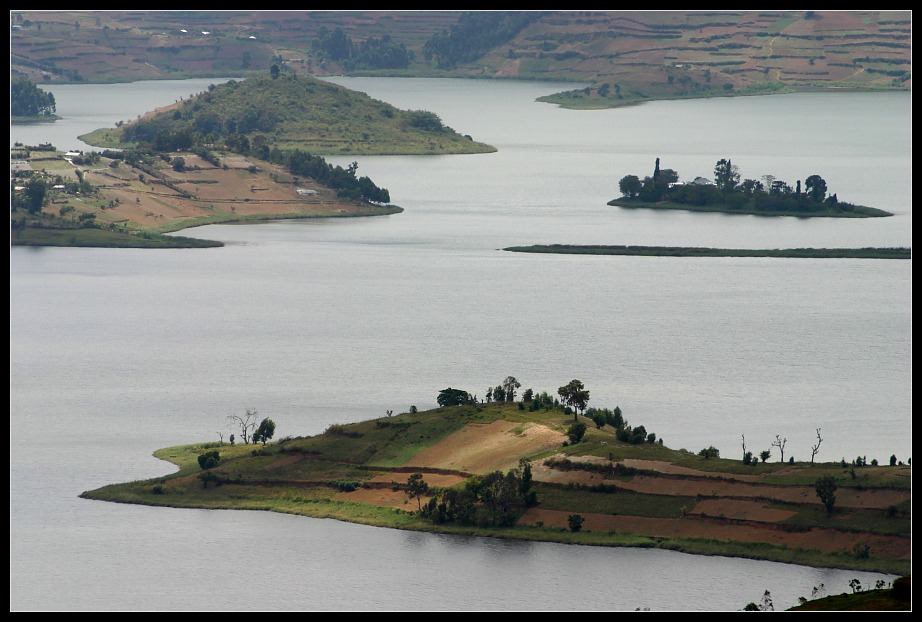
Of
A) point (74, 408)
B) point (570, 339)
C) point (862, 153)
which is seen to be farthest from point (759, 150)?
point (74, 408)

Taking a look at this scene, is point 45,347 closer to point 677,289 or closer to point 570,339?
point 570,339

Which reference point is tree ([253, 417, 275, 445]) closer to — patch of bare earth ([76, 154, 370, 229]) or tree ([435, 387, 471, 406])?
tree ([435, 387, 471, 406])

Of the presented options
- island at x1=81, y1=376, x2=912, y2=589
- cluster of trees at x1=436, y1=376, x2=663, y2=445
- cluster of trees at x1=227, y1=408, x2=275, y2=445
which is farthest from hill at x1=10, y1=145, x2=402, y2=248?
island at x1=81, y1=376, x2=912, y2=589

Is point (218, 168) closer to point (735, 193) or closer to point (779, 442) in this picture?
point (735, 193)

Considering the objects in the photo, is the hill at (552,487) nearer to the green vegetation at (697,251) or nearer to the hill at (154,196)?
the green vegetation at (697,251)

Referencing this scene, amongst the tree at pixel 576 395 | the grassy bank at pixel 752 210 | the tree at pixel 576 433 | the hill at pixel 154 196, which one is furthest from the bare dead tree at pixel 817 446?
the grassy bank at pixel 752 210

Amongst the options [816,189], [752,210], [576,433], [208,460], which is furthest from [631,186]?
[208,460]
